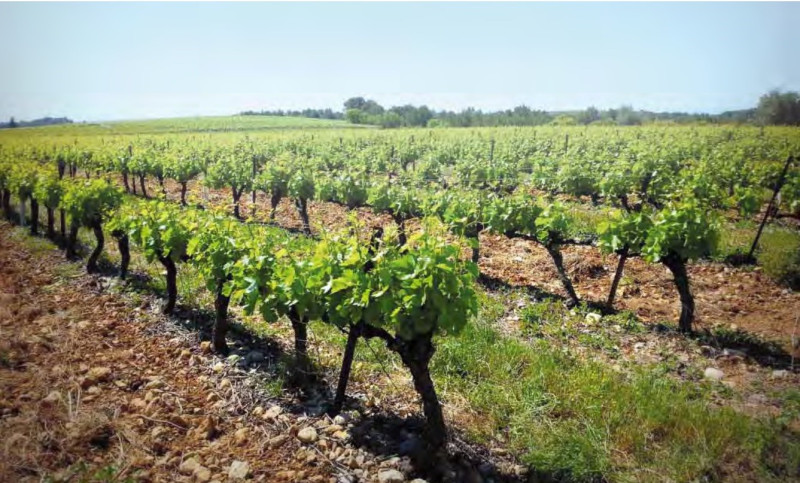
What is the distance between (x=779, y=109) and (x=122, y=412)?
3579 centimetres

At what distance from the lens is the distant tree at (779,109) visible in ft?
84.8

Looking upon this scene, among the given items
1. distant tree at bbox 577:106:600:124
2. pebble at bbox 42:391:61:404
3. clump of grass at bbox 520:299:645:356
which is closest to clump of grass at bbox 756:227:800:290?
clump of grass at bbox 520:299:645:356

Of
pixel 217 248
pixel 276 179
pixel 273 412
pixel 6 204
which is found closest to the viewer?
pixel 273 412

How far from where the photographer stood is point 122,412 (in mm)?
5352

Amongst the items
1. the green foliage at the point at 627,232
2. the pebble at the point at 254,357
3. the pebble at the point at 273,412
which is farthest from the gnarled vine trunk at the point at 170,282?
the green foliage at the point at 627,232

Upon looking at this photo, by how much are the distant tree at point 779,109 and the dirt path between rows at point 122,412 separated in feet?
105

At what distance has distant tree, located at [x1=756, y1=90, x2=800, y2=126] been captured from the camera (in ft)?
84.8

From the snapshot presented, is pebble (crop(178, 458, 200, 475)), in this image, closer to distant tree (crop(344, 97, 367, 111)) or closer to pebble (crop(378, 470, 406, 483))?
pebble (crop(378, 470, 406, 483))

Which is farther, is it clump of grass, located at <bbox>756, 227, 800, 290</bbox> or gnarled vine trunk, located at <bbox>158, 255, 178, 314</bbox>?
clump of grass, located at <bbox>756, 227, 800, 290</bbox>

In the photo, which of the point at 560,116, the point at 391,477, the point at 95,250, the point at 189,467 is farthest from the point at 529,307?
the point at 560,116

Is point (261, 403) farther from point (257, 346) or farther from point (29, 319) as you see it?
point (29, 319)

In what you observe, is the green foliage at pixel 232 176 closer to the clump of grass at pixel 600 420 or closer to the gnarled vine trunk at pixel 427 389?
the clump of grass at pixel 600 420

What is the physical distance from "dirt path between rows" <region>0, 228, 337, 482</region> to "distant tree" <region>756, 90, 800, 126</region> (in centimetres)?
3207

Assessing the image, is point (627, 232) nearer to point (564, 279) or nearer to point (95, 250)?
point (564, 279)
